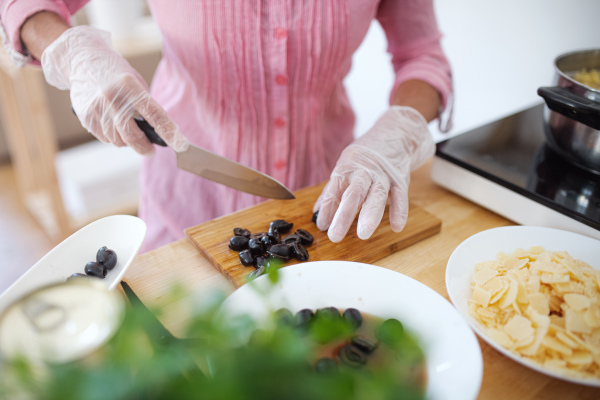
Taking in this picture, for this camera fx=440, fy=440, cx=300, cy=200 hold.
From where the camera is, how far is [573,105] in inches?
32.5

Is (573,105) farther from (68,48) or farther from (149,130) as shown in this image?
(68,48)

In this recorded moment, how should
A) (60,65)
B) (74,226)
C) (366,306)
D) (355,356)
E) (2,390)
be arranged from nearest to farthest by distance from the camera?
(2,390), (355,356), (366,306), (60,65), (74,226)

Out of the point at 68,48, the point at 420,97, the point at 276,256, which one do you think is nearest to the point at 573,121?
the point at 420,97

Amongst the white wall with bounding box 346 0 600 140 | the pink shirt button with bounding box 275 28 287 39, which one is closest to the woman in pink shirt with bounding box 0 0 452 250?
the pink shirt button with bounding box 275 28 287 39

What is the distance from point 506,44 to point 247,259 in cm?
137

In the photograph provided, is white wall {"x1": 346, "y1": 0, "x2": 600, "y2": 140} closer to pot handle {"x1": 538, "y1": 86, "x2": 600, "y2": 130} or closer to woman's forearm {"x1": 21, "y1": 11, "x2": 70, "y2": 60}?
pot handle {"x1": 538, "y1": 86, "x2": 600, "y2": 130}

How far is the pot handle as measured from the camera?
2.66 ft

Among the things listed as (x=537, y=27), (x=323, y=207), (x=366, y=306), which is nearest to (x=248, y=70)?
(x=323, y=207)

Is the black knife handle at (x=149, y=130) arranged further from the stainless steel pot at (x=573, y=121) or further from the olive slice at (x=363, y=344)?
the stainless steel pot at (x=573, y=121)

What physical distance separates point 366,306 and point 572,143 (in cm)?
60

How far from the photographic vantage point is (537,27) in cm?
148

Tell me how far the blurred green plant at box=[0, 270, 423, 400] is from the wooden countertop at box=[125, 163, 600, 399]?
0.04m

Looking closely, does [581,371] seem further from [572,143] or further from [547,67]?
[547,67]

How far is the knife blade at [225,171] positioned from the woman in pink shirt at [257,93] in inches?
1.0
